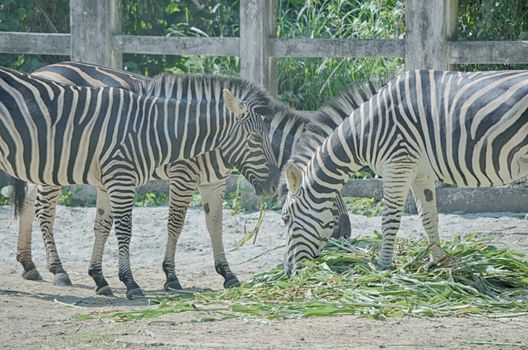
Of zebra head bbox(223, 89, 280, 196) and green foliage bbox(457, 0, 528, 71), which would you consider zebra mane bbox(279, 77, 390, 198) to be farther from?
green foliage bbox(457, 0, 528, 71)

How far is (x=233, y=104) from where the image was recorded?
852 cm

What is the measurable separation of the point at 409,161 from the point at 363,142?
1.23 ft

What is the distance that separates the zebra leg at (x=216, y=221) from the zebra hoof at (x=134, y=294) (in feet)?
2.69

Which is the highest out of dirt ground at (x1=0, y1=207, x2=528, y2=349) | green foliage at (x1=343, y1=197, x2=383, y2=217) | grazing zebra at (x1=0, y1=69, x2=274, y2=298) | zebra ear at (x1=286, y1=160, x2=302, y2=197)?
grazing zebra at (x1=0, y1=69, x2=274, y2=298)

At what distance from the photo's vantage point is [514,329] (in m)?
6.29

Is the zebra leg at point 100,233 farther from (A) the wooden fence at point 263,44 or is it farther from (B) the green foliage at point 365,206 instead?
(B) the green foliage at point 365,206

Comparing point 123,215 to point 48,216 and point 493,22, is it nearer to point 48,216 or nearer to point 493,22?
point 48,216

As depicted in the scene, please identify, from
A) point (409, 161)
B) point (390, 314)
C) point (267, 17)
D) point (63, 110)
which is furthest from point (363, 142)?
point (267, 17)

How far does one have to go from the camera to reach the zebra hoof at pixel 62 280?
29.0 ft

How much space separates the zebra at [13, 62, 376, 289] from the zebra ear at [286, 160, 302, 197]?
0.30m

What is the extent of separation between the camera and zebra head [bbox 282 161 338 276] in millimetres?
8273

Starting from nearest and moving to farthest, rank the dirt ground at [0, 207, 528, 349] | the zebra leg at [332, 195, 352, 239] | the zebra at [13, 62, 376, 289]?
the dirt ground at [0, 207, 528, 349], the zebra at [13, 62, 376, 289], the zebra leg at [332, 195, 352, 239]

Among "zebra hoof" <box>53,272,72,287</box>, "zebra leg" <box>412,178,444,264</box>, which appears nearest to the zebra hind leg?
"zebra hoof" <box>53,272,72,287</box>

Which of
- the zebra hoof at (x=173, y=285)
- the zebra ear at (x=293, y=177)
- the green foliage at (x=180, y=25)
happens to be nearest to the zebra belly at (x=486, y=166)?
the zebra ear at (x=293, y=177)
